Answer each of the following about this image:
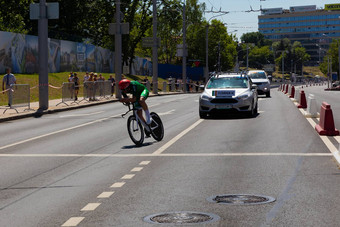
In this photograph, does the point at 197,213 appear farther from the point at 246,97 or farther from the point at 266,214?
the point at 246,97

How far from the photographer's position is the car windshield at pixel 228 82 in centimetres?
2390

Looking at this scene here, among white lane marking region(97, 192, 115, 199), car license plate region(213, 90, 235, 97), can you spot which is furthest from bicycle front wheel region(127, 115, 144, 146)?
car license plate region(213, 90, 235, 97)

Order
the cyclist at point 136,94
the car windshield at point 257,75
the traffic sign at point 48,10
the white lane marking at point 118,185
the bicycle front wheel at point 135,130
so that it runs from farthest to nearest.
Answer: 1. the car windshield at point 257,75
2. the traffic sign at point 48,10
3. the bicycle front wheel at point 135,130
4. the cyclist at point 136,94
5. the white lane marking at point 118,185

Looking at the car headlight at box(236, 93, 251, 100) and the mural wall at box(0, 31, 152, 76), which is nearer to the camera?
the car headlight at box(236, 93, 251, 100)

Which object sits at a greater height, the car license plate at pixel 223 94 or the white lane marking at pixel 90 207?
the car license plate at pixel 223 94

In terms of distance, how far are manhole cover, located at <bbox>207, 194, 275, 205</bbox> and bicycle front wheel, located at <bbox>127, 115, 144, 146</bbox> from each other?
6434 millimetres

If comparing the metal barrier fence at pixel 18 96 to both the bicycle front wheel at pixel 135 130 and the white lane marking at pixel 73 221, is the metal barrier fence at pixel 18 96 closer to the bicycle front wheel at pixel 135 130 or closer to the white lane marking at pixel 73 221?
the bicycle front wheel at pixel 135 130

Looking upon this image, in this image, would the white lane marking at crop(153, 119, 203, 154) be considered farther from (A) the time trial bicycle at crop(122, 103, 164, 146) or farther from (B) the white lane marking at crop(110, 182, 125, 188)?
(B) the white lane marking at crop(110, 182, 125, 188)

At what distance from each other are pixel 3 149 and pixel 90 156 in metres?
2.63

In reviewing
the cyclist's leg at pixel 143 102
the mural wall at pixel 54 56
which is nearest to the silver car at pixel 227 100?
the cyclist's leg at pixel 143 102

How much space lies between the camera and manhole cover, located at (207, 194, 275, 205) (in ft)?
25.7

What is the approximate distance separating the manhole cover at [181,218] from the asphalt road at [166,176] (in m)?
0.07

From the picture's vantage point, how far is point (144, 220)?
22.6 ft

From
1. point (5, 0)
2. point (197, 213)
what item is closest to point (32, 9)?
point (197, 213)
